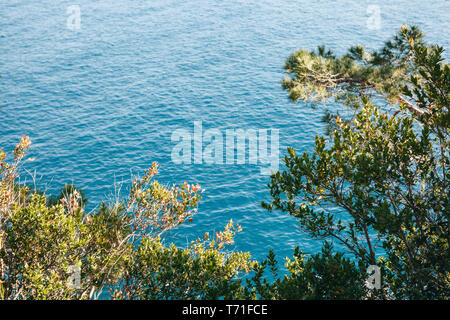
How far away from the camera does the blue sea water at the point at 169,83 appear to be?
108 feet

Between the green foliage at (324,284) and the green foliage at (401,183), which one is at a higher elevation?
the green foliage at (401,183)

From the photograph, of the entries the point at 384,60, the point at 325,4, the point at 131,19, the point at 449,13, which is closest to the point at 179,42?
the point at 131,19

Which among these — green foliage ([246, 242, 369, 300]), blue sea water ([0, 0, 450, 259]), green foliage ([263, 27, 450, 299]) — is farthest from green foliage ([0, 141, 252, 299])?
blue sea water ([0, 0, 450, 259])

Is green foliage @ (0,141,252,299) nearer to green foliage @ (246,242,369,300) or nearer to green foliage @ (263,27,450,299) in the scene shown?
green foliage @ (246,242,369,300)

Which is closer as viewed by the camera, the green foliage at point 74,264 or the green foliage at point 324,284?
the green foliage at point 324,284

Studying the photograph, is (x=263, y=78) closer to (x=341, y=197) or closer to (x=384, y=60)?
(x=384, y=60)

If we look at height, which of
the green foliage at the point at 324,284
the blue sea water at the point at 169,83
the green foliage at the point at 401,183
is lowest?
the green foliage at the point at 324,284

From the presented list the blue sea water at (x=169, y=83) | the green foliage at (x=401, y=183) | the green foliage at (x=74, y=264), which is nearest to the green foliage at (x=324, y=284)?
the green foliage at (x=401, y=183)

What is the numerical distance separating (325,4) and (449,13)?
2118cm

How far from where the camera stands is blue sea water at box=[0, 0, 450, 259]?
108 feet

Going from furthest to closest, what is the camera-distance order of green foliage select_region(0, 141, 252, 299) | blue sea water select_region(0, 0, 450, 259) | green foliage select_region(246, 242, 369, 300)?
blue sea water select_region(0, 0, 450, 259) → green foliage select_region(0, 141, 252, 299) → green foliage select_region(246, 242, 369, 300)

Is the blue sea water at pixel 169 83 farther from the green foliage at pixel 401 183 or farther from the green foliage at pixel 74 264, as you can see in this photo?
the green foliage at pixel 401 183

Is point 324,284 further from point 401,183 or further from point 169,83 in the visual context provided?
point 169,83
